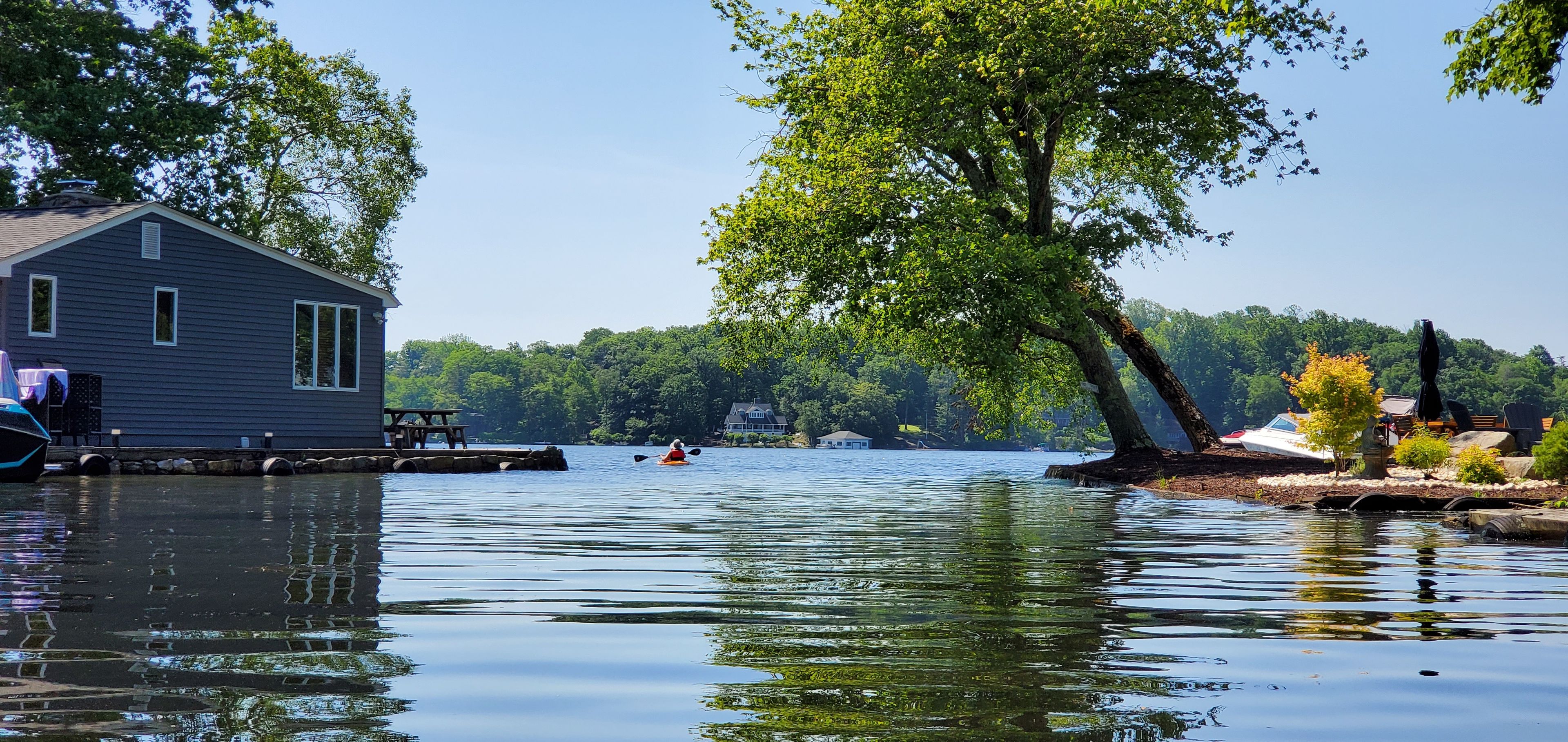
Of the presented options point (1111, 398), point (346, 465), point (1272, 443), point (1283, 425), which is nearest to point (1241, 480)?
point (1111, 398)

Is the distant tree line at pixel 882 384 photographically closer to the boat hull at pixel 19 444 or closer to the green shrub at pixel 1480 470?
the green shrub at pixel 1480 470

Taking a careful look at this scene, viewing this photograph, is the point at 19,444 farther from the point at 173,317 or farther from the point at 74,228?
the point at 173,317

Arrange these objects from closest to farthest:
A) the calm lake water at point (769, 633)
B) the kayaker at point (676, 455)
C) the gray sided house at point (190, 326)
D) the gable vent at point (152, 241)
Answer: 1. the calm lake water at point (769, 633)
2. the gray sided house at point (190, 326)
3. the gable vent at point (152, 241)
4. the kayaker at point (676, 455)

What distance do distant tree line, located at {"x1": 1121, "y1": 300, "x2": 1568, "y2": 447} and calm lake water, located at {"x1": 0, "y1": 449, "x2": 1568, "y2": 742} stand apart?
3848 inches

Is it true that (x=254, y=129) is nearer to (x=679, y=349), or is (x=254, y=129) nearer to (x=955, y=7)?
(x=955, y=7)

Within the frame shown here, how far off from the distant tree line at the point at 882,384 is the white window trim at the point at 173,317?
81404mm

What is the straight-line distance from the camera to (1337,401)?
59.9ft

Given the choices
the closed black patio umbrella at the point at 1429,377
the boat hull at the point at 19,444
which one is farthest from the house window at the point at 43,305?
the closed black patio umbrella at the point at 1429,377

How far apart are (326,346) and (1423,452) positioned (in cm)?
2321

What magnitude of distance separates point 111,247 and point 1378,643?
1017 inches

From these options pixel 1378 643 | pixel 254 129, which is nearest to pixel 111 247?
pixel 254 129

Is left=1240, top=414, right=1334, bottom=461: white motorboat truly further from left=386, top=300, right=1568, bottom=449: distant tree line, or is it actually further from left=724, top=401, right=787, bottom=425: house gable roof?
left=724, top=401, right=787, bottom=425: house gable roof

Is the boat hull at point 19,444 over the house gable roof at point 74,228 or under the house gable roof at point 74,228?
under

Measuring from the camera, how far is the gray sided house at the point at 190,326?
23922mm
